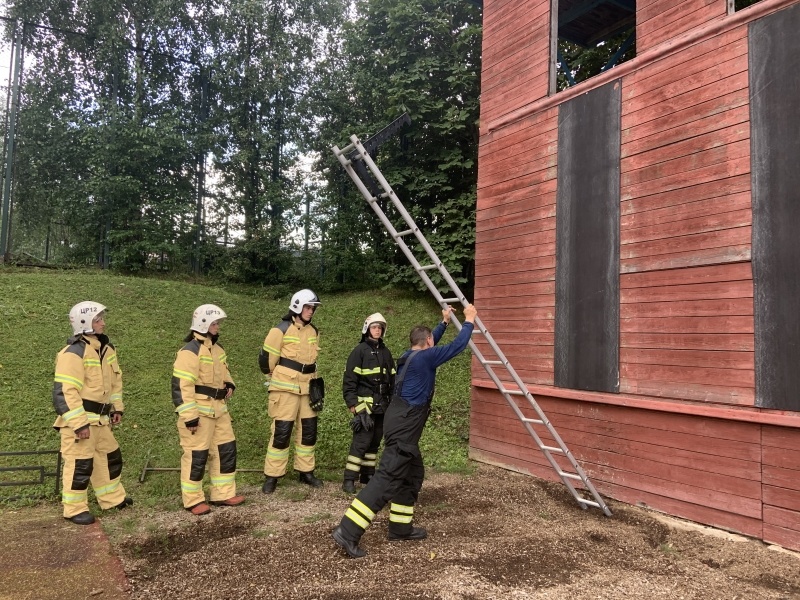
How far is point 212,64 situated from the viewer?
58.1ft

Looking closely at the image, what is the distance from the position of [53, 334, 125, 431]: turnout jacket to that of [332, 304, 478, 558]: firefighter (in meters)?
2.49

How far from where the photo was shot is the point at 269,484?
222 inches

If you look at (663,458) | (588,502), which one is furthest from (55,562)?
(663,458)

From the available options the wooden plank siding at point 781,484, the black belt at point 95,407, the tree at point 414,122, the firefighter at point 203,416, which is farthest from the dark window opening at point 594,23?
the black belt at point 95,407

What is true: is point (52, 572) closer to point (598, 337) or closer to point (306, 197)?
point (598, 337)

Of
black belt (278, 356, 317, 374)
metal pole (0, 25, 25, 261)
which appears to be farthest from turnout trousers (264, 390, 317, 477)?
metal pole (0, 25, 25, 261)

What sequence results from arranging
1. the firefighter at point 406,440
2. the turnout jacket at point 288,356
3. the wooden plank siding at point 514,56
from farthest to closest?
the wooden plank siding at point 514,56 < the turnout jacket at point 288,356 < the firefighter at point 406,440

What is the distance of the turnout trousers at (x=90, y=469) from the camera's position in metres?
4.66

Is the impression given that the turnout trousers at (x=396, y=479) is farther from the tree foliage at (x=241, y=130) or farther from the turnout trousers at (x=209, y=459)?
the tree foliage at (x=241, y=130)

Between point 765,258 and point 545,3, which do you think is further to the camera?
point 545,3

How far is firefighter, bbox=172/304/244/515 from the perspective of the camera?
4.95 meters

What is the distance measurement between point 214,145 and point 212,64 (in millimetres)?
2794

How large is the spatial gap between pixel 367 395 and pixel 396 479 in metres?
1.71

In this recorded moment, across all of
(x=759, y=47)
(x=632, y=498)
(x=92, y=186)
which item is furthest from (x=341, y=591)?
(x=92, y=186)
